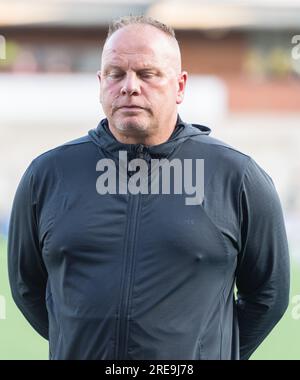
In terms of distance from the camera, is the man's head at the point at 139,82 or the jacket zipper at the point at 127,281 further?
the man's head at the point at 139,82

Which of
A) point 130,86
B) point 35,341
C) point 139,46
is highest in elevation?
point 139,46

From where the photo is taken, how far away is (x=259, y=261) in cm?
285

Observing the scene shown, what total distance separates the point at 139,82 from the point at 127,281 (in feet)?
2.03

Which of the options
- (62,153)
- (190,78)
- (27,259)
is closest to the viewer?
(62,153)

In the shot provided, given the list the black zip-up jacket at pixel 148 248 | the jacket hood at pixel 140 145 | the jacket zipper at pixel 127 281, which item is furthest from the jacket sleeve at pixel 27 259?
the jacket zipper at pixel 127 281

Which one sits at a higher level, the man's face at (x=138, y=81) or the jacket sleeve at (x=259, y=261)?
the man's face at (x=138, y=81)

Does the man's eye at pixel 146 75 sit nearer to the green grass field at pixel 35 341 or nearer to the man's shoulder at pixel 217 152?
the man's shoulder at pixel 217 152

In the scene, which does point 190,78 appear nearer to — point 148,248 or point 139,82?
point 139,82

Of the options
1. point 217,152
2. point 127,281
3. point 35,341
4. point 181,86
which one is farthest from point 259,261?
point 35,341

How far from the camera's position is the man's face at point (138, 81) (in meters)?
2.69

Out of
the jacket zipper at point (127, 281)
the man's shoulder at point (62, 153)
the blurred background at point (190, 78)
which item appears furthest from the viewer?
the blurred background at point (190, 78)
